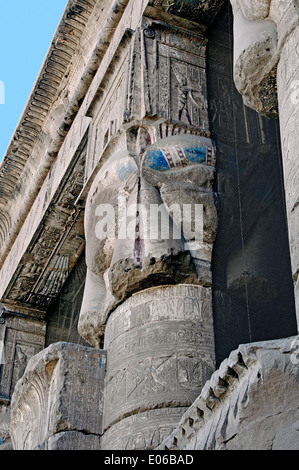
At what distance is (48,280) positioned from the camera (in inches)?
365

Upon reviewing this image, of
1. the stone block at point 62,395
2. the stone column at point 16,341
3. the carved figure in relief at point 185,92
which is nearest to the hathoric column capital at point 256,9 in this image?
the carved figure in relief at point 185,92

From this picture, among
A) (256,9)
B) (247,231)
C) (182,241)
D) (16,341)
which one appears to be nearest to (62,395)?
(182,241)

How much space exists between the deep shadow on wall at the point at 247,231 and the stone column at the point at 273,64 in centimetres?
160

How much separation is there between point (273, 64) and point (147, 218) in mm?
1767

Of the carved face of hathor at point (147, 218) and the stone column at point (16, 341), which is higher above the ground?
the stone column at point (16, 341)

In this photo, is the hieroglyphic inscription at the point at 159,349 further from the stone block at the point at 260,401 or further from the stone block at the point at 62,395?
the stone block at the point at 260,401

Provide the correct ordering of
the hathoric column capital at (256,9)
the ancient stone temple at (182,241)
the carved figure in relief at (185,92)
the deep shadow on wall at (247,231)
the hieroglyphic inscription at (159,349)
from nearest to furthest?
the ancient stone temple at (182,241)
the hathoric column capital at (256,9)
the hieroglyphic inscription at (159,349)
the deep shadow on wall at (247,231)
the carved figure in relief at (185,92)

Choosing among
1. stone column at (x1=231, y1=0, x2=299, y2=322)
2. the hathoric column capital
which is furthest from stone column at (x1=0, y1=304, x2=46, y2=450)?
the hathoric column capital

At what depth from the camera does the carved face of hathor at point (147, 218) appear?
5324mm

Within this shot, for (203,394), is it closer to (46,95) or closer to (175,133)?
(175,133)

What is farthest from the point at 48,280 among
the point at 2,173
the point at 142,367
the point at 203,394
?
the point at 203,394

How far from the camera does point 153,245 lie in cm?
530

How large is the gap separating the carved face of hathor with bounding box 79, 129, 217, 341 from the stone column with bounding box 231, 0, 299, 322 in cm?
142

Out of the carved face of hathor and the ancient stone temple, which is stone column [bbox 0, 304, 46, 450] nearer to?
the ancient stone temple
